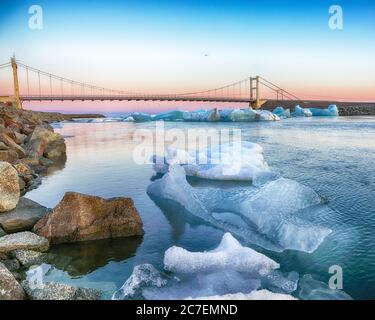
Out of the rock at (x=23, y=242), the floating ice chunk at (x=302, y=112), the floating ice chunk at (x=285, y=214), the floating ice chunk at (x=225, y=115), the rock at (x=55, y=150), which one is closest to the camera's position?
the rock at (x=23, y=242)

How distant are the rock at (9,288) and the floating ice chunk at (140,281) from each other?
2.78 ft

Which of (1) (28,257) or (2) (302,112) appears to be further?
(2) (302,112)

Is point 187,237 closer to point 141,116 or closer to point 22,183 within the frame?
point 22,183

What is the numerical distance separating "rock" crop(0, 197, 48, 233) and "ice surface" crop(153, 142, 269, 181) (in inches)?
168

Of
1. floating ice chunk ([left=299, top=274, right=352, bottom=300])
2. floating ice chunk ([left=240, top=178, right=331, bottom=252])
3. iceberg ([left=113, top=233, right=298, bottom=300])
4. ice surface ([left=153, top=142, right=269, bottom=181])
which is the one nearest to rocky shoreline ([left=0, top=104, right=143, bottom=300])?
iceberg ([left=113, top=233, right=298, bottom=300])

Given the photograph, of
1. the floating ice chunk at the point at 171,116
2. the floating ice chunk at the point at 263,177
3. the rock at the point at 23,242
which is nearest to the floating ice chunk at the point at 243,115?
the floating ice chunk at the point at 171,116

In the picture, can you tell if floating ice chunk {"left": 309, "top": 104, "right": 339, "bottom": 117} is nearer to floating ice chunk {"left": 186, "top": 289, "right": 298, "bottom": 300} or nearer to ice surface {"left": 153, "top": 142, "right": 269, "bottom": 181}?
ice surface {"left": 153, "top": 142, "right": 269, "bottom": 181}

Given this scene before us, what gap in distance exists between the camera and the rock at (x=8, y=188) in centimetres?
550

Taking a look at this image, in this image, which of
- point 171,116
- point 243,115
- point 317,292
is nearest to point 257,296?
point 317,292

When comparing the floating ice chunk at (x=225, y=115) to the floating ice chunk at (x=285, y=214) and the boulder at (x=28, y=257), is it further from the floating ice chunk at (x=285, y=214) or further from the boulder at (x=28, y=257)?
the boulder at (x=28, y=257)

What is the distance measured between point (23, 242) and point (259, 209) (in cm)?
344

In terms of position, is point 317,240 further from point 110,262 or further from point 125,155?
point 125,155

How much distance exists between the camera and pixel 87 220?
5.18 meters

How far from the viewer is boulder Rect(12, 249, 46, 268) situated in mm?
4344
